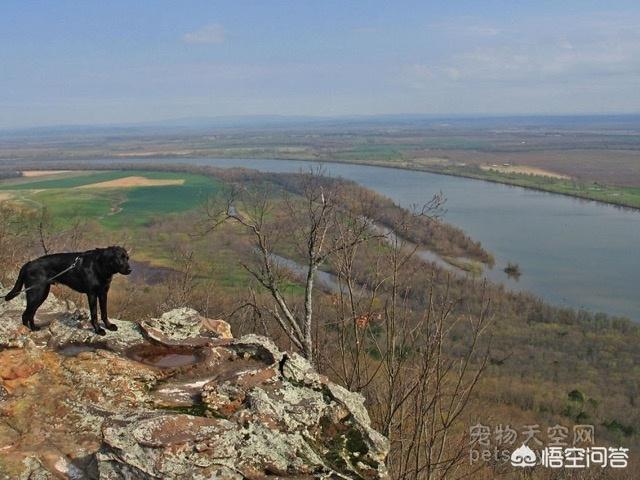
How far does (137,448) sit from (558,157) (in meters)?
123

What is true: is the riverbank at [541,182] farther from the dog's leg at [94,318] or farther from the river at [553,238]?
the dog's leg at [94,318]

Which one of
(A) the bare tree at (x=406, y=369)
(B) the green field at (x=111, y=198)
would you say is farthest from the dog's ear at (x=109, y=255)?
(B) the green field at (x=111, y=198)

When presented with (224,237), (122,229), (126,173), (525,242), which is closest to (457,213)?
(525,242)

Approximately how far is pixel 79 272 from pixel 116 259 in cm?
44

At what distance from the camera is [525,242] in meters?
43.4

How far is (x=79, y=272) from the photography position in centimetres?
646

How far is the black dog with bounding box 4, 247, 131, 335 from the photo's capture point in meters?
6.36

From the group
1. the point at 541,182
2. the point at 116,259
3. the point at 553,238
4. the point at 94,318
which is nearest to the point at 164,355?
the point at 94,318

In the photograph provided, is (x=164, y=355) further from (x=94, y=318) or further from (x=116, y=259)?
(x=116, y=259)

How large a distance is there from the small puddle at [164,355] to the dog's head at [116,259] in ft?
3.16

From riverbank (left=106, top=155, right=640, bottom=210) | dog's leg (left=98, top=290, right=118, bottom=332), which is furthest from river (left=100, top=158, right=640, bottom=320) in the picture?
dog's leg (left=98, top=290, right=118, bottom=332)

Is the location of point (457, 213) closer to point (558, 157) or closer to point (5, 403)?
point (5, 403)

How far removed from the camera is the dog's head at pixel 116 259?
648 cm

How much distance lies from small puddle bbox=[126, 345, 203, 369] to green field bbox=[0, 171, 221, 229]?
42.2 metres
